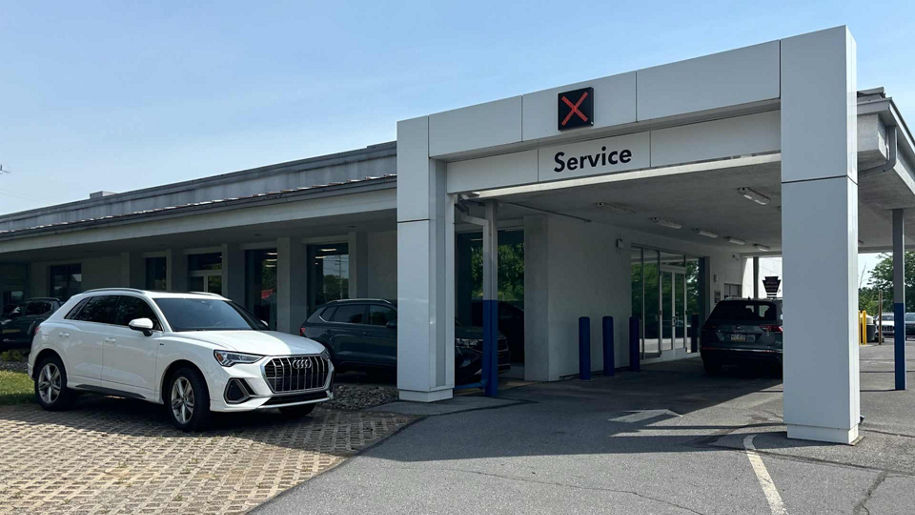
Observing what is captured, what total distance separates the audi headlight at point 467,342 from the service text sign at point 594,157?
3700 millimetres

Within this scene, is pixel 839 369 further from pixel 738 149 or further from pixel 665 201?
pixel 665 201

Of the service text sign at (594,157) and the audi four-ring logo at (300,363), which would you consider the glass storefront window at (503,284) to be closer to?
the service text sign at (594,157)

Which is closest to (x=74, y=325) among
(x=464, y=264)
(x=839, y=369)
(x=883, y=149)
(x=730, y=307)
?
(x=464, y=264)

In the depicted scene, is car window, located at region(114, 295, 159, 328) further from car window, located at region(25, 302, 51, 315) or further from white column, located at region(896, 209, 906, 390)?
white column, located at region(896, 209, 906, 390)

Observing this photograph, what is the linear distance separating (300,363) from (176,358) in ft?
4.74

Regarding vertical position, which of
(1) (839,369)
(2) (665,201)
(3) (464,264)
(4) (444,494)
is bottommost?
(4) (444,494)

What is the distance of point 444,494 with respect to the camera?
252 inches

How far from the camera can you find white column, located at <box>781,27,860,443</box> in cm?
806

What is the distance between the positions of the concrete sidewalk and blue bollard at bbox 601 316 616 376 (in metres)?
4.81

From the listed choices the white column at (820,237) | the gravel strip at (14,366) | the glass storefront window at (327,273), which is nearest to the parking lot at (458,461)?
the white column at (820,237)

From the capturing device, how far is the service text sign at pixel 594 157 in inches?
397

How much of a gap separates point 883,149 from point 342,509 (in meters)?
7.75

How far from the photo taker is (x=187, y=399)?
9039mm

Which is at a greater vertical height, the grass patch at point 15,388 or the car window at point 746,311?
the car window at point 746,311
